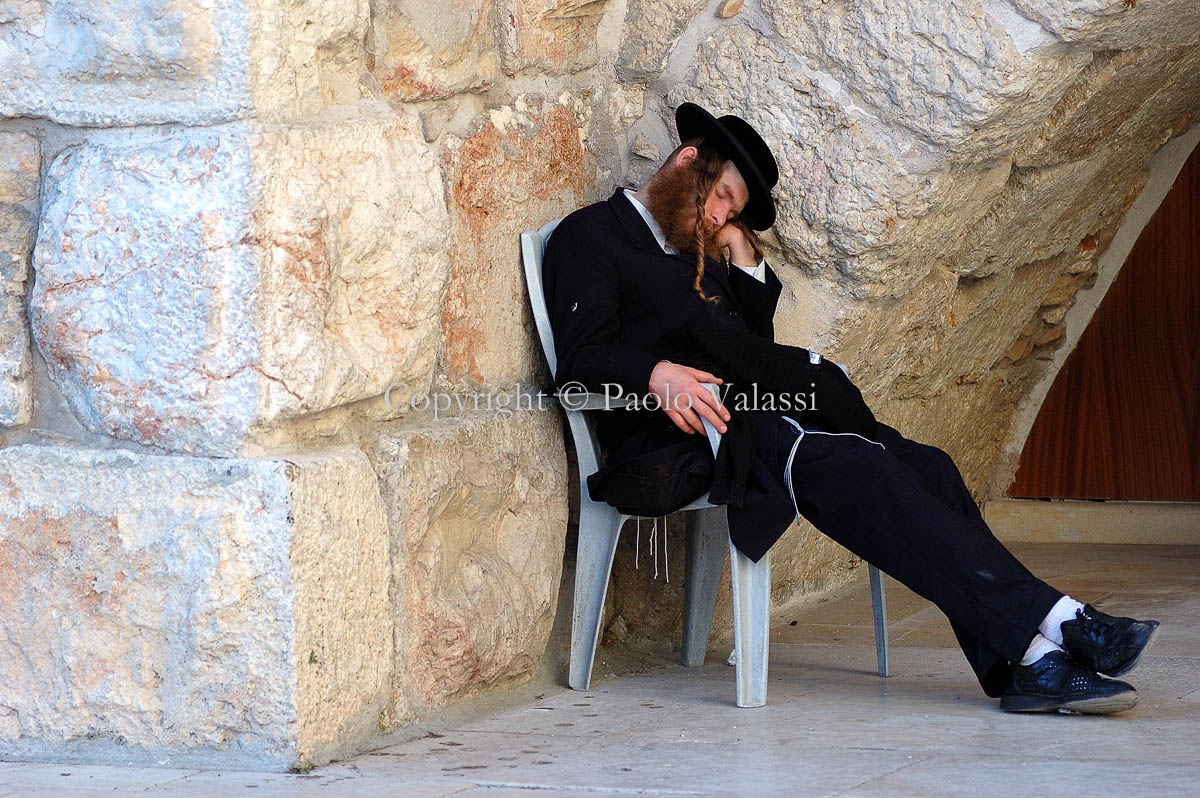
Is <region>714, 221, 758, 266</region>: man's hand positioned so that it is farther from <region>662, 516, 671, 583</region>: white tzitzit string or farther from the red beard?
<region>662, 516, 671, 583</region>: white tzitzit string

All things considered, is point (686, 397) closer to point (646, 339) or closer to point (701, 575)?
point (646, 339)

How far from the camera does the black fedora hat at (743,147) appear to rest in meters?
2.91

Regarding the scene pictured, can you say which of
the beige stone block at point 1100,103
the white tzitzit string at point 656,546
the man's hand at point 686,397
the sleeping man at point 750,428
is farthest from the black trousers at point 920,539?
the beige stone block at point 1100,103

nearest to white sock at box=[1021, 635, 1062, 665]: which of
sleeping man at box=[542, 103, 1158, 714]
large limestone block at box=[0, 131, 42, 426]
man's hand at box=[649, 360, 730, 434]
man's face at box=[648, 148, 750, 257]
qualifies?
sleeping man at box=[542, 103, 1158, 714]

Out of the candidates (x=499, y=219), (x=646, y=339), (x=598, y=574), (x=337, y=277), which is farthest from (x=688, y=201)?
(x=337, y=277)

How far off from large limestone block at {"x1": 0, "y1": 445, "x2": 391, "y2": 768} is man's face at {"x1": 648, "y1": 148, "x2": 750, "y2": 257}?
962 millimetres

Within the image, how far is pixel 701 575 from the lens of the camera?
319cm

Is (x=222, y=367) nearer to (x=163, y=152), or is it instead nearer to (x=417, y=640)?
(x=163, y=152)

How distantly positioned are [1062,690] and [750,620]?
1.81ft

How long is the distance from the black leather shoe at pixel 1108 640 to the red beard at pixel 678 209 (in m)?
1.05

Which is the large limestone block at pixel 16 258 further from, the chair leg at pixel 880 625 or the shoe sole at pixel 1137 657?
the shoe sole at pixel 1137 657

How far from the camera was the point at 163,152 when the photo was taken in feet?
7.11

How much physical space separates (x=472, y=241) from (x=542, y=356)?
365 millimetres

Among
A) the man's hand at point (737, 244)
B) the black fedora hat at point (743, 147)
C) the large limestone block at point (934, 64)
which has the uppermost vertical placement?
the large limestone block at point (934, 64)
